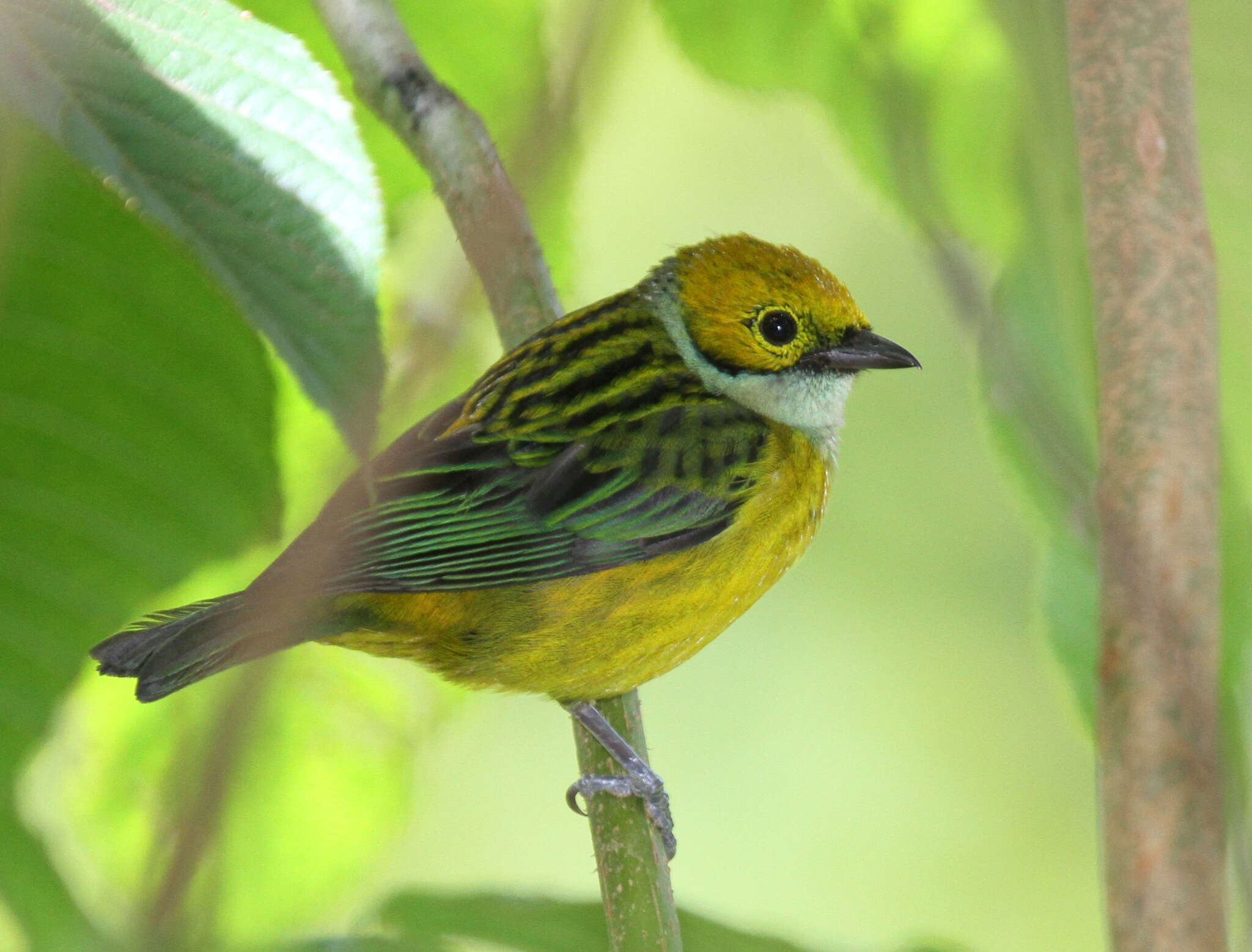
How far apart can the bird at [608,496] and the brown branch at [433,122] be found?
577 mm

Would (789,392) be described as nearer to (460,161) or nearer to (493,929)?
(460,161)

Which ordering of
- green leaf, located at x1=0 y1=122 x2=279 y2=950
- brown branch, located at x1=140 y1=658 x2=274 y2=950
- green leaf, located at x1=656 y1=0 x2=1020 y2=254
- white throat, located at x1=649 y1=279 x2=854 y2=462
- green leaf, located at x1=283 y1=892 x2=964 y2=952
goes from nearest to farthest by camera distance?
brown branch, located at x1=140 y1=658 x2=274 y2=950 → green leaf, located at x1=283 y1=892 x2=964 y2=952 → green leaf, located at x1=0 y1=122 x2=279 y2=950 → green leaf, located at x1=656 y1=0 x2=1020 y2=254 → white throat, located at x1=649 y1=279 x2=854 y2=462

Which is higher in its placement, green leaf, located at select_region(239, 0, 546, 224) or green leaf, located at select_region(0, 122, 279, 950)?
green leaf, located at select_region(239, 0, 546, 224)

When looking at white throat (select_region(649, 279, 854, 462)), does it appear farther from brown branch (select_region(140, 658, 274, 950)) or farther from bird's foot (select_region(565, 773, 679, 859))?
brown branch (select_region(140, 658, 274, 950))

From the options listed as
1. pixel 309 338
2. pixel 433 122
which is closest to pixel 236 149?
pixel 309 338

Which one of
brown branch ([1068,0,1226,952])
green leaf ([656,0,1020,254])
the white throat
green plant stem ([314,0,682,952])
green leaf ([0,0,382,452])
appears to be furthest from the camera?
the white throat

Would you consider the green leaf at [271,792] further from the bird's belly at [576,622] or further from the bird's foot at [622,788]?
the bird's foot at [622,788]

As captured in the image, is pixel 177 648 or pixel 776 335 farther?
pixel 776 335

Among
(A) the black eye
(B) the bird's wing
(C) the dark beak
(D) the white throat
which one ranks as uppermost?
(A) the black eye

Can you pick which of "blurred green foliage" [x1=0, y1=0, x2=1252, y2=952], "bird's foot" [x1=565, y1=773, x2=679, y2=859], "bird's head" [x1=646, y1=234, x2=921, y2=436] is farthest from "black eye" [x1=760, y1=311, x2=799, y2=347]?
"bird's foot" [x1=565, y1=773, x2=679, y2=859]

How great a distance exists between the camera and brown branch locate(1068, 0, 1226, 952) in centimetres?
135

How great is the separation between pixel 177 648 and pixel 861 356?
1.70 meters

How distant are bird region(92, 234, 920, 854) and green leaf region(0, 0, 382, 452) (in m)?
1.12

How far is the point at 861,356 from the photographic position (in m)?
3.27
